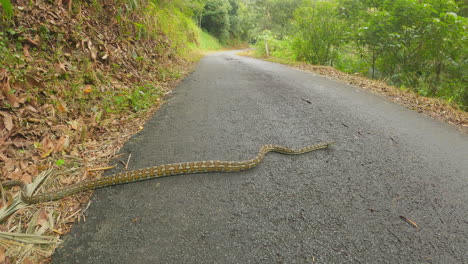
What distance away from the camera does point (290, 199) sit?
2955mm

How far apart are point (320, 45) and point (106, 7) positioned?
1174cm

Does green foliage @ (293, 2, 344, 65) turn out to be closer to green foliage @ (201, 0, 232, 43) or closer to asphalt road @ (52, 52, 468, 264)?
asphalt road @ (52, 52, 468, 264)

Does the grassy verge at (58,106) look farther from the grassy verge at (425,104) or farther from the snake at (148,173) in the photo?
the grassy verge at (425,104)

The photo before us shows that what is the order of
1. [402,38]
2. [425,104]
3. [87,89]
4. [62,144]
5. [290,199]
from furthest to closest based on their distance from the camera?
[402,38], [425,104], [87,89], [62,144], [290,199]

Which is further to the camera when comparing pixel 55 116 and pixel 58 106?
pixel 58 106

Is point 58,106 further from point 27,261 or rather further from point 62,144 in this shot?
point 27,261

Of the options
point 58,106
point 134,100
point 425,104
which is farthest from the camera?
point 425,104

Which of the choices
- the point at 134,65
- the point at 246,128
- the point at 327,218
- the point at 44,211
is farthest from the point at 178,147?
the point at 134,65

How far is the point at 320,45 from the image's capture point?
13898 millimetres

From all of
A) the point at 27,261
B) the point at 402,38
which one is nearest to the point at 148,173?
the point at 27,261

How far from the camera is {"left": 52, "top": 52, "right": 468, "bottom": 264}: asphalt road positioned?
229 centimetres

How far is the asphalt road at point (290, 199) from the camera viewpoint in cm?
229

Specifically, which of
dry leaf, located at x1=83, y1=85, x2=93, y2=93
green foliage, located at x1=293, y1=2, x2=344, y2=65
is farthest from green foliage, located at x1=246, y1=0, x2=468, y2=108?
dry leaf, located at x1=83, y1=85, x2=93, y2=93

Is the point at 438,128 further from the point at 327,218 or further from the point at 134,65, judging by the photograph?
the point at 134,65
